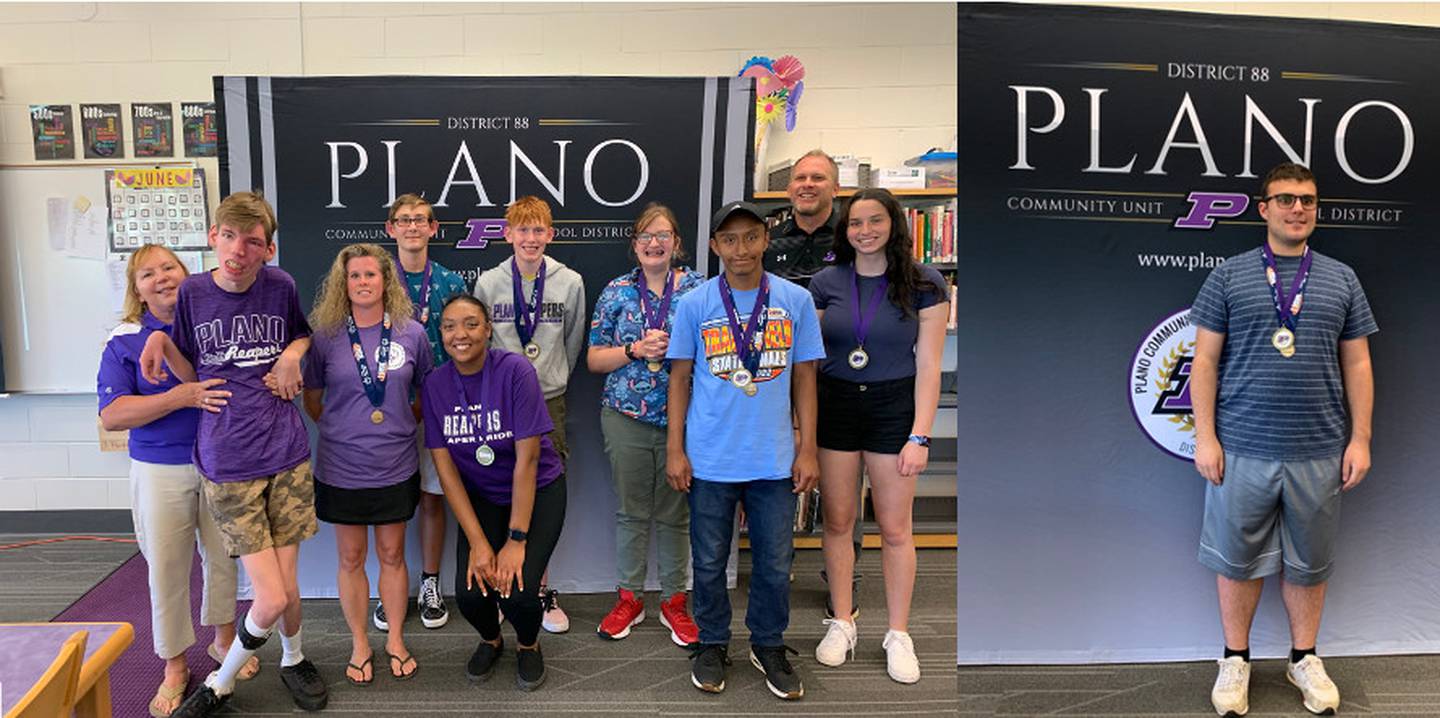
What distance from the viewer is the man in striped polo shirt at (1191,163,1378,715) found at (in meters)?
2.33

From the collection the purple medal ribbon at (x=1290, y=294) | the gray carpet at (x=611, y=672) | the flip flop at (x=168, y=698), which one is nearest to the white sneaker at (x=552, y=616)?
the gray carpet at (x=611, y=672)

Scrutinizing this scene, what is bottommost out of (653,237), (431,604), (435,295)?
(431,604)

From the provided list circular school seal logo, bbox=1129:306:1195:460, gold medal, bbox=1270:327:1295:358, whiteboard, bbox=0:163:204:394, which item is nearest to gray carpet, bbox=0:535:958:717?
circular school seal logo, bbox=1129:306:1195:460

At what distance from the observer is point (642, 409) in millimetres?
2941

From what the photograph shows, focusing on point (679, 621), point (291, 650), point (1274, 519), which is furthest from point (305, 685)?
point (1274, 519)

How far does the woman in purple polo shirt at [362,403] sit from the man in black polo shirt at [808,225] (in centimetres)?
126

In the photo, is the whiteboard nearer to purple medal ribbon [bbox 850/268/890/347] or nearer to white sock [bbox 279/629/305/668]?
white sock [bbox 279/629/305/668]

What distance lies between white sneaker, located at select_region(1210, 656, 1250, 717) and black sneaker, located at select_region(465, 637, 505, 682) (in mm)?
2196

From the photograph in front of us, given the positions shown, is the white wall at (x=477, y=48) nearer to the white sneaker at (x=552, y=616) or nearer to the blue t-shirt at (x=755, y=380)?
the blue t-shirt at (x=755, y=380)

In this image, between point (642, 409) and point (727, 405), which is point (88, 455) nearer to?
point (642, 409)

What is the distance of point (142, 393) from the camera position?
7.77 feet

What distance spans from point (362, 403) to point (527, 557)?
0.68m

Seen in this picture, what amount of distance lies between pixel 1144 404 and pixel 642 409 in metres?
1.59

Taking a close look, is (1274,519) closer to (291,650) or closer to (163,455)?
(291,650)
